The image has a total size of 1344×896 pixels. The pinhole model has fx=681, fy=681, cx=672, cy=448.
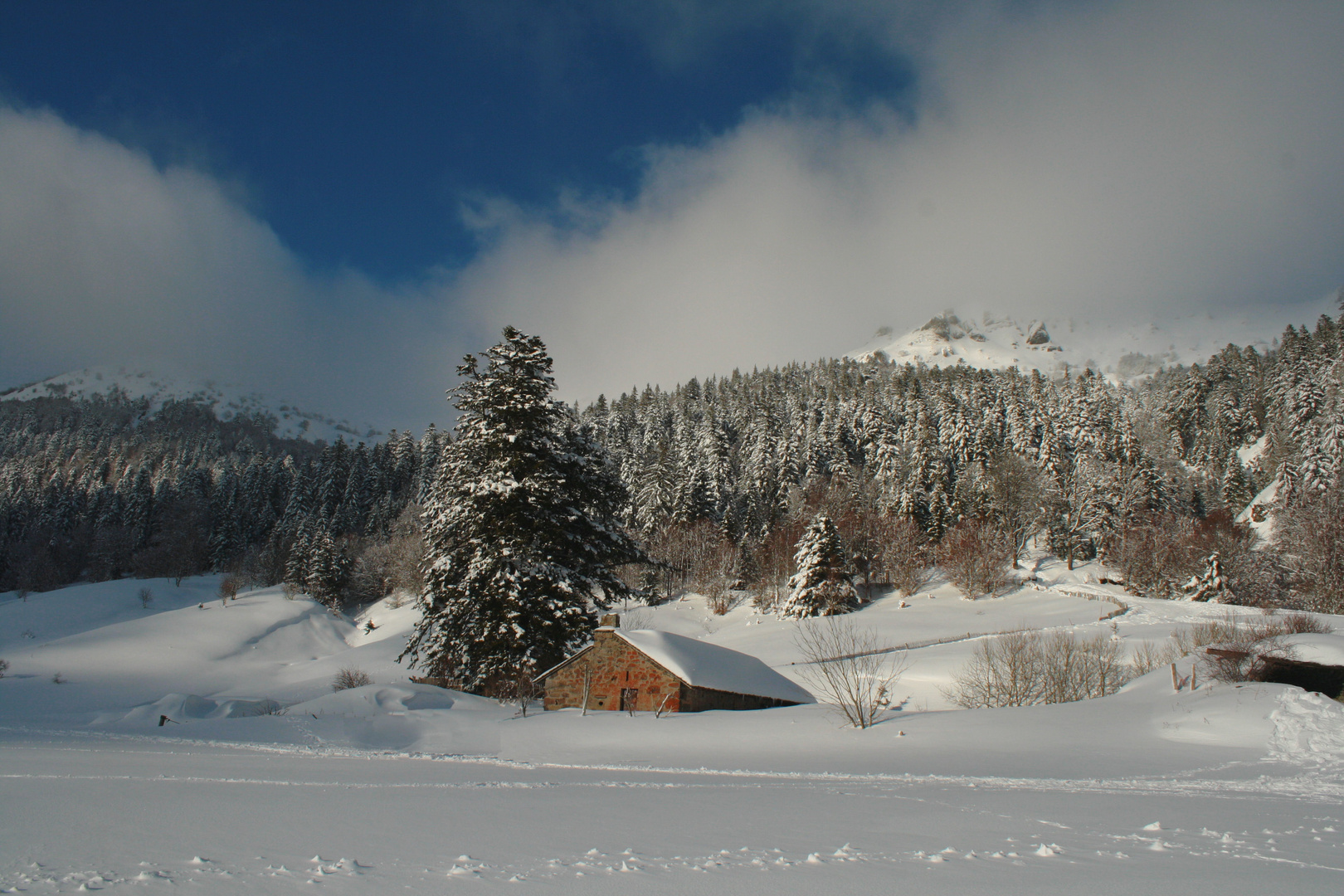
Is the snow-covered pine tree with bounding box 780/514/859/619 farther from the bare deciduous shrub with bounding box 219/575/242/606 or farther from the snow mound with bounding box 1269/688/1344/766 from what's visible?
the bare deciduous shrub with bounding box 219/575/242/606

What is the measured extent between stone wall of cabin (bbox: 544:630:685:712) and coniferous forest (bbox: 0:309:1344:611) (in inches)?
155

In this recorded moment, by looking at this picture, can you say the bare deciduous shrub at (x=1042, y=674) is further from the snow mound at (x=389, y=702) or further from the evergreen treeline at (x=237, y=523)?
the evergreen treeline at (x=237, y=523)

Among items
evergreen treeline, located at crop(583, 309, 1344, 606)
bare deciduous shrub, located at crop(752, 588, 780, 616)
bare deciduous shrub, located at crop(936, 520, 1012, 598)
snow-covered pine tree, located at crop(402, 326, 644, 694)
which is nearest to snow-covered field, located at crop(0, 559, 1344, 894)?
snow-covered pine tree, located at crop(402, 326, 644, 694)

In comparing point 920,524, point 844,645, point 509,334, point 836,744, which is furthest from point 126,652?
point 920,524

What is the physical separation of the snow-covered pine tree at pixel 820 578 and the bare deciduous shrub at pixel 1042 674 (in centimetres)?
1940

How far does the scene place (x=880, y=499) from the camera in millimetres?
78625

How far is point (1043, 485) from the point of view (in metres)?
76.1

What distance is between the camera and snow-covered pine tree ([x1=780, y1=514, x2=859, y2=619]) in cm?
5478

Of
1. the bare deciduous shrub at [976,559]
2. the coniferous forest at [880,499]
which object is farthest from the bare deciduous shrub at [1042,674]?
the bare deciduous shrub at [976,559]

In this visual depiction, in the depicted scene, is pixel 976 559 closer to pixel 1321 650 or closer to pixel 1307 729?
pixel 1321 650

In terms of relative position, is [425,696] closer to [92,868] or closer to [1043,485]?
[92,868]

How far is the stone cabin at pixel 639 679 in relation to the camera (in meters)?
26.5

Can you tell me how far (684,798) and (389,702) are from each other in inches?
783

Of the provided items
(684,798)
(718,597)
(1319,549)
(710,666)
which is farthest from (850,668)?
(1319,549)
